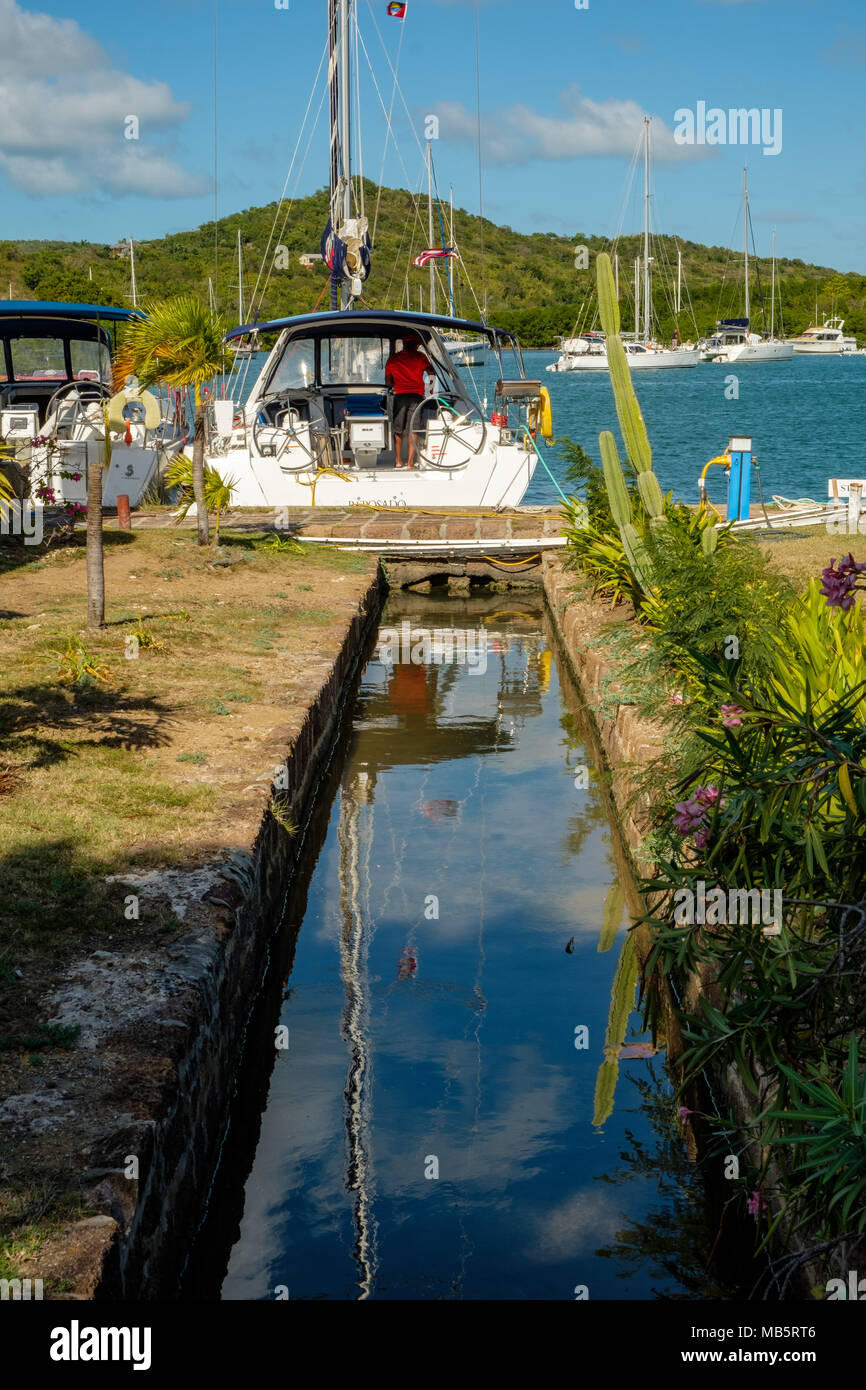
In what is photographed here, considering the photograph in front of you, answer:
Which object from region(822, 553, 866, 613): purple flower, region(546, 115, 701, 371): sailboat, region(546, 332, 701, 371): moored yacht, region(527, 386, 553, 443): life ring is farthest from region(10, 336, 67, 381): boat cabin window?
region(546, 332, 701, 371): moored yacht

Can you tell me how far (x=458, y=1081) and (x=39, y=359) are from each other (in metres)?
15.3

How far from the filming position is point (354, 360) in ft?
65.7

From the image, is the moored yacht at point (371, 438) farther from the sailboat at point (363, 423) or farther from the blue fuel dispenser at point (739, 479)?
the blue fuel dispenser at point (739, 479)

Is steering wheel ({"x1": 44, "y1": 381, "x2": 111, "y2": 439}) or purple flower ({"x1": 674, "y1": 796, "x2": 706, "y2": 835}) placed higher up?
steering wheel ({"x1": 44, "y1": 381, "x2": 111, "y2": 439})

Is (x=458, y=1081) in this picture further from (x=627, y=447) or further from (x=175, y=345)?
(x=175, y=345)

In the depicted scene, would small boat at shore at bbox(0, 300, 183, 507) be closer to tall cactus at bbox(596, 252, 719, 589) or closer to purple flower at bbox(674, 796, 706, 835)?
tall cactus at bbox(596, 252, 719, 589)

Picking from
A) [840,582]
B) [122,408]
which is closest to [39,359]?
[122,408]

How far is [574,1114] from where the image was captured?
4.96m

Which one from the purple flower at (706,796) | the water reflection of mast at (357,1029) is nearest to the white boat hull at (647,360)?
the water reflection of mast at (357,1029)

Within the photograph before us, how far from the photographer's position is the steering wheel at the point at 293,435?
18.2 m

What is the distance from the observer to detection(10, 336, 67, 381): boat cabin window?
59.2 feet

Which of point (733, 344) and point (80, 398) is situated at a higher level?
point (733, 344)

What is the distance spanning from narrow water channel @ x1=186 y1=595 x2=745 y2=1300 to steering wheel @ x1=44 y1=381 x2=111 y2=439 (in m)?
8.53
